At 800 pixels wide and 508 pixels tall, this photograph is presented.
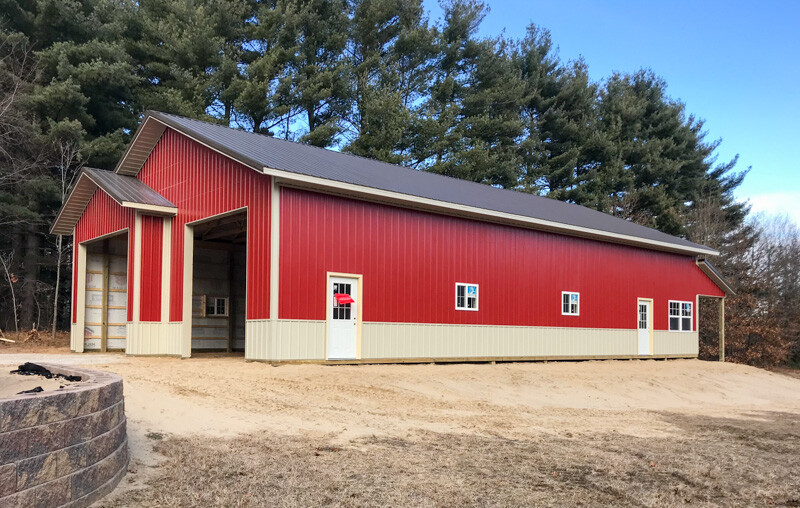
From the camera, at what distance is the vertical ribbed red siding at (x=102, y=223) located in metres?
17.1

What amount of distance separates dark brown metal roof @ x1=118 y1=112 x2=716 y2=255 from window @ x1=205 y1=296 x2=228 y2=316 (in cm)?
431

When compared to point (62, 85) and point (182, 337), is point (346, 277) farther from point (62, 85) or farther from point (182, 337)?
point (62, 85)

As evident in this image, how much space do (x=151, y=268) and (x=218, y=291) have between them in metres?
4.16

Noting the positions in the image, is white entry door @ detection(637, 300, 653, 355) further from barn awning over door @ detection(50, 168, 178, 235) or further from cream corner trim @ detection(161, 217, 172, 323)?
barn awning over door @ detection(50, 168, 178, 235)

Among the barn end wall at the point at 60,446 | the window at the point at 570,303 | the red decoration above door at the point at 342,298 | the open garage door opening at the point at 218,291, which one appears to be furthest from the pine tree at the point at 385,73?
the barn end wall at the point at 60,446

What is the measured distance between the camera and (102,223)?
18375mm

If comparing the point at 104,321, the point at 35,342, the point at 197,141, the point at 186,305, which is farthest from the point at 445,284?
the point at 35,342

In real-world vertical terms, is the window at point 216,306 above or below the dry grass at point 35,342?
above

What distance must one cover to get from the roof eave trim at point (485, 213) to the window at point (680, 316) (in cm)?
192

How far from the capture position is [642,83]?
43.7m

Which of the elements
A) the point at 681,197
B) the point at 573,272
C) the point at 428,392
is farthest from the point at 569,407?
the point at 681,197

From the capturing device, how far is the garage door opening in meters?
19.0

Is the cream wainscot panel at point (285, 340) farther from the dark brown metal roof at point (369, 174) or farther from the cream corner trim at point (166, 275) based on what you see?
the cream corner trim at point (166, 275)

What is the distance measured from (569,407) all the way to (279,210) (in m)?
6.72
